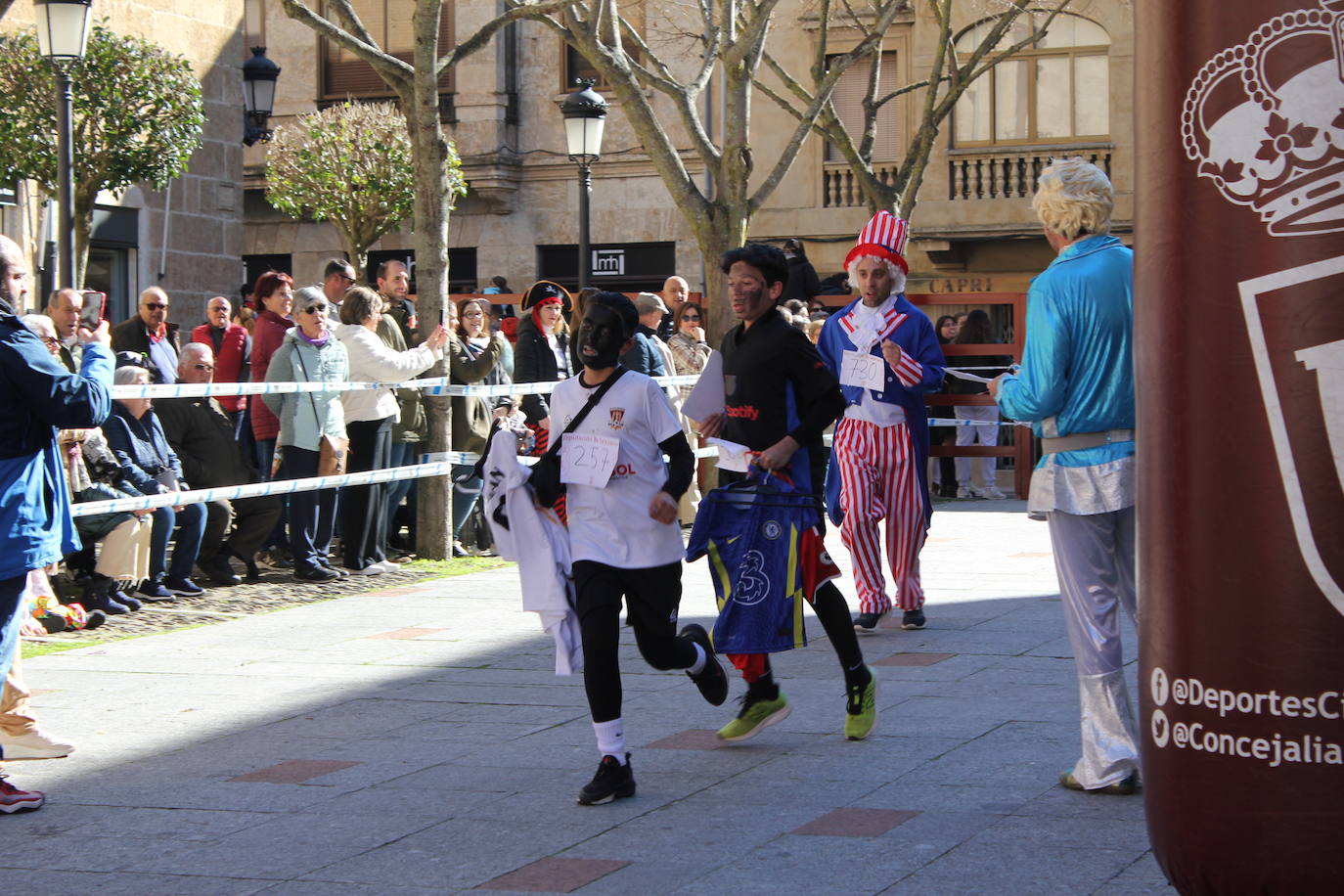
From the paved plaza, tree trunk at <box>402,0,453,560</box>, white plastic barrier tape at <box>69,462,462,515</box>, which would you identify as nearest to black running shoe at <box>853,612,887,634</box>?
the paved plaza

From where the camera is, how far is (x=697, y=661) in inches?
262

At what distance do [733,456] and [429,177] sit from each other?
6506mm

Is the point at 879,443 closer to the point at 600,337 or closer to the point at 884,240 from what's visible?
the point at 884,240

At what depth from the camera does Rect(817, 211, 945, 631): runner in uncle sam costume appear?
959 centimetres

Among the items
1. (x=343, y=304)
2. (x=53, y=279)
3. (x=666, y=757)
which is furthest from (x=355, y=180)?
(x=666, y=757)

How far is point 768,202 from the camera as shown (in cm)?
3281

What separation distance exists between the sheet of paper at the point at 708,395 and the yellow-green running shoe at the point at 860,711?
1145 mm

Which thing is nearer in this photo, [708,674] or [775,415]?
[708,674]

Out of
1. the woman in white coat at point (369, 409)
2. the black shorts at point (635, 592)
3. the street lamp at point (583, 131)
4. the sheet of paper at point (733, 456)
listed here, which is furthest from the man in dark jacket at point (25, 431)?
the street lamp at point (583, 131)

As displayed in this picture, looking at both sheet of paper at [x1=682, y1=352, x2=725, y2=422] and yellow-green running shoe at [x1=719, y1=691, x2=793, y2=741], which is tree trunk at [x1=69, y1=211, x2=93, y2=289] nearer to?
sheet of paper at [x1=682, y1=352, x2=725, y2=422]

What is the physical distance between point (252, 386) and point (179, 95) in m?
8.04

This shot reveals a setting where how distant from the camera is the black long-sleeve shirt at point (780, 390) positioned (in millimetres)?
6965

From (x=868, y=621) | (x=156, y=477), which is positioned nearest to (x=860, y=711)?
(x=868, y=621)

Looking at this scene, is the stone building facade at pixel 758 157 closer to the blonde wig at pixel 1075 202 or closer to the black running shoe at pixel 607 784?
the blonde wig at pixel 1075 202
